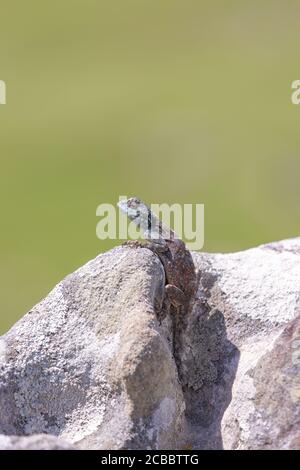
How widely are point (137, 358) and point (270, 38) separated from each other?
42.6m

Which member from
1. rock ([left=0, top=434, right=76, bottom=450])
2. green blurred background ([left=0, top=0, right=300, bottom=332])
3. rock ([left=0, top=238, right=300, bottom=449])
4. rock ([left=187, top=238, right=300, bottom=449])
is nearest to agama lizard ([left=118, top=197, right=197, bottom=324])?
rock ([left=0, top=238, right=300, bottom=449])

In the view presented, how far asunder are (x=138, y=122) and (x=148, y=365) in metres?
34.2

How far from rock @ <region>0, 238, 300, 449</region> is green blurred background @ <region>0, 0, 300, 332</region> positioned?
22.8m

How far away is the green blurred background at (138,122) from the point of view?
36688mm

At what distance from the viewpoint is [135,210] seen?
35.4ft

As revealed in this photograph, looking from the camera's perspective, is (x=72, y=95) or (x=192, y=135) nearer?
(x=192, y=135)

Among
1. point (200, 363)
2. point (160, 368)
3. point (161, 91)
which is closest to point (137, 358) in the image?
point (160, 368)

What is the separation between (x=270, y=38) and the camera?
162ft

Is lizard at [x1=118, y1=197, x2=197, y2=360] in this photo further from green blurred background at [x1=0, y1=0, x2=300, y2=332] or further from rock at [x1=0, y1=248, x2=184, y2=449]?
green blurred background at [x1=0, y1=0, x2=300, y2=332]

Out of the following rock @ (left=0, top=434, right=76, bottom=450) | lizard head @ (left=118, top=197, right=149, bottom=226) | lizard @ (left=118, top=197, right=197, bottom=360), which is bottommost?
rock @ (left=0, top=434, right=76, bottom=450)

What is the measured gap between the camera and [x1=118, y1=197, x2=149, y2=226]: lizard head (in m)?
10.8

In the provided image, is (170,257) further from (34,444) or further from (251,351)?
(34,444)

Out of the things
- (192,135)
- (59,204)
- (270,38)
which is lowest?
(59,204)
